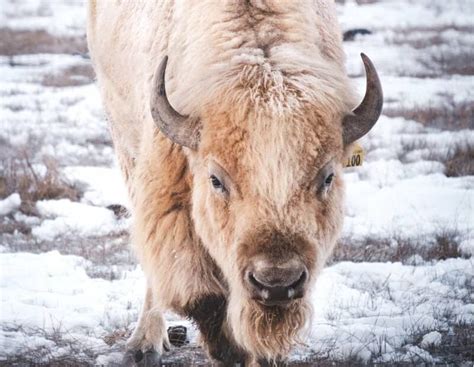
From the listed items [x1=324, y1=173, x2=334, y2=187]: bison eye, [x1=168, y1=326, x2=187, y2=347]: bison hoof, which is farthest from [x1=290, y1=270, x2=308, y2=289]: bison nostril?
[x1=168, y1=326, x2=187, y2=347]: bison hoof

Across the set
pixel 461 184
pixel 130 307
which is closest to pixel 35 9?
pixel 461 184

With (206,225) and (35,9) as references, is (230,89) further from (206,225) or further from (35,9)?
(35,9)

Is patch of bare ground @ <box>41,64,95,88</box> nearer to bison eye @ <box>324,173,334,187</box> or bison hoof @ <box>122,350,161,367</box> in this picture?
bison hoof @ <box>122,350,161,367</box>

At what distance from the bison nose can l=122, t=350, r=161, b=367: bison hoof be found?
2.13 m

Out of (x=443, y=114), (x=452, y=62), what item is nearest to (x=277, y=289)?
(x=443, y=114)

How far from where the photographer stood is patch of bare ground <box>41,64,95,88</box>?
60.8 ft

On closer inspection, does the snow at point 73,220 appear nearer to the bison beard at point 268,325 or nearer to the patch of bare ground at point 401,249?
the patch of bare ground at point 401,249

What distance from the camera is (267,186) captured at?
13.0 feet

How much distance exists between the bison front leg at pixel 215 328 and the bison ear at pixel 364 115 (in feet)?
3.83

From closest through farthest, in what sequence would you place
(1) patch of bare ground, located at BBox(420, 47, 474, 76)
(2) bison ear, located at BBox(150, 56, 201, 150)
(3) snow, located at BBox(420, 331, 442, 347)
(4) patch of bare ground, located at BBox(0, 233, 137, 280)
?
(2) bison ear, located at BBox(150, 56, 201, 150)
(3) snow, located at BBox(420, 331, 442, 347)
(4) patch of bare ground, located at BBox(0, 233, 137, 280)
(1) patch of bare ground, located at BBox(420, 47, 474, 76)

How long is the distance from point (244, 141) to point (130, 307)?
3088 millimetres

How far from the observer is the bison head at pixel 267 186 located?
154 inches

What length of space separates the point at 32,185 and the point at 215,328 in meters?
5.71

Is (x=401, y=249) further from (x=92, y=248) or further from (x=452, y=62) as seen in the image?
(x=452, y=62)
